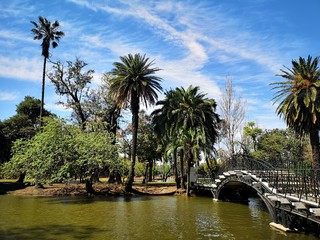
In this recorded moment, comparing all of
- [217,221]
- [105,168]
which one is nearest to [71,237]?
[217,221]

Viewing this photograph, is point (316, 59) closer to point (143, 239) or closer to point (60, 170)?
point (143, 239)

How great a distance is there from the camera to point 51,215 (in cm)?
2073

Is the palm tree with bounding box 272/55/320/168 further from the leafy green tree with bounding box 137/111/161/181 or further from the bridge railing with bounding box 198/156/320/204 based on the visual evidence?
the leafy green tree with bounding box 137/111/161/181

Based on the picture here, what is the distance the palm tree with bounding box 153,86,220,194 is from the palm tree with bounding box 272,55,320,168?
35.2ft

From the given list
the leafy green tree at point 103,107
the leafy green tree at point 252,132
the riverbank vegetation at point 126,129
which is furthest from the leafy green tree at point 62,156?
the leafy green tree at point 252,132

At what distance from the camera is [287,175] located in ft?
59.3

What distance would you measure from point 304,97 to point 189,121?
15.4 m

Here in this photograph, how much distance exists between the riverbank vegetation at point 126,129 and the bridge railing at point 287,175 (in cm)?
72

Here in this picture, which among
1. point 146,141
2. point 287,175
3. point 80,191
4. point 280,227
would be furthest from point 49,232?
point 146,141

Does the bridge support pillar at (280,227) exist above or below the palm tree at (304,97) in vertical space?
below

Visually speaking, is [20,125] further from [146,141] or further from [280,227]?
[280,227]

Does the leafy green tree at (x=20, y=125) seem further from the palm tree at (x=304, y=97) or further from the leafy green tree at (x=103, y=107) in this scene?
the palm tree at (x=304, y=97)

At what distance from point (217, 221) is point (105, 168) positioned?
19192mm

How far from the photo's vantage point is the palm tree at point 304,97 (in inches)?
1069
